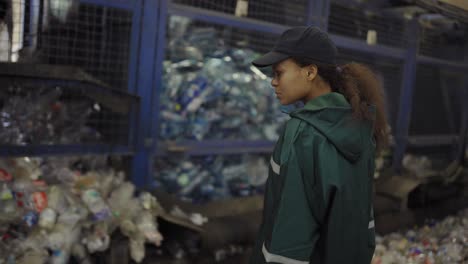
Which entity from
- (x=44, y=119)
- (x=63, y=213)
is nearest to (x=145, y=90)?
(x=44, y=119)

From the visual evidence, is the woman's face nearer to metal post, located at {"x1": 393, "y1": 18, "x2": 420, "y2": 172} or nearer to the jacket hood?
the jacket hood

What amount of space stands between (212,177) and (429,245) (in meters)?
2.04

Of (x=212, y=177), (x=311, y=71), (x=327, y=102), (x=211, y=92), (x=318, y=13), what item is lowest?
(x=212, y=177)

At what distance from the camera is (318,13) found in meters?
4.41

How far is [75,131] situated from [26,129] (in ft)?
1.33

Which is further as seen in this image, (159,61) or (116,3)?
(159,61)

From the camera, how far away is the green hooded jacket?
1.60 m

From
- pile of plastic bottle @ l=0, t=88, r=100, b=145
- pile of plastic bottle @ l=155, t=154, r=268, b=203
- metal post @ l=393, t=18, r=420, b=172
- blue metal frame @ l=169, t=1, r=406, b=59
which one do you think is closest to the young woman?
blue metal frame @ l=169, t=1, r=406, b=59

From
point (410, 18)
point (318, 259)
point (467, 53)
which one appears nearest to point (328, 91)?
point (318, 259)

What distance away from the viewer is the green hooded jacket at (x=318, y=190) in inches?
63.2

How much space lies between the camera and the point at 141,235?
2.94 metres

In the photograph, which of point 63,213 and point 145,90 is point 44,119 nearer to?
point 145,90

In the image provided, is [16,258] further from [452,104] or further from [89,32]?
[452,104]

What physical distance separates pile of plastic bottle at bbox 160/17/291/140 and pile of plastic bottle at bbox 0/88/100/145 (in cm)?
66
